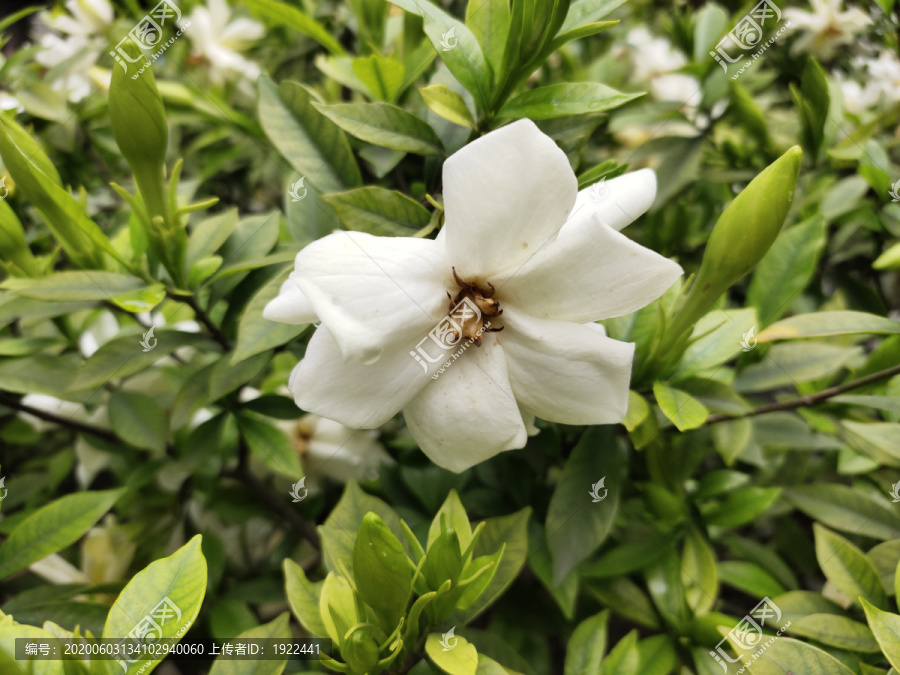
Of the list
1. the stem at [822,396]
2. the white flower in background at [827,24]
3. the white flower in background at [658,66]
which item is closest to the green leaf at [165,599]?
the stem at [822,396]

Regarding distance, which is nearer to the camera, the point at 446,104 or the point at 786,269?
the point at 446,104

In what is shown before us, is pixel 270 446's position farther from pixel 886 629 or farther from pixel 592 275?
pixel 886 629

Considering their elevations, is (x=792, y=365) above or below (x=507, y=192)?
below

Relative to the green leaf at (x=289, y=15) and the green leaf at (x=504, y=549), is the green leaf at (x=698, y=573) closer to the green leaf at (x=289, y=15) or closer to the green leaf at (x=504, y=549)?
the green leaf at (x=504, y=549)

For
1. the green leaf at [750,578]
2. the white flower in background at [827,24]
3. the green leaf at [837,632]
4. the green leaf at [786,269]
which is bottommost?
the green leaf at [750,578]

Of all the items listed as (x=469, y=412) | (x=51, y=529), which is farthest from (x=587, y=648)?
(x=51, y=529)

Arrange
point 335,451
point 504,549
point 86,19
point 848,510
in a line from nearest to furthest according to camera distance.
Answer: point 504,549, point 848,510, point 335,451, point 86,19
